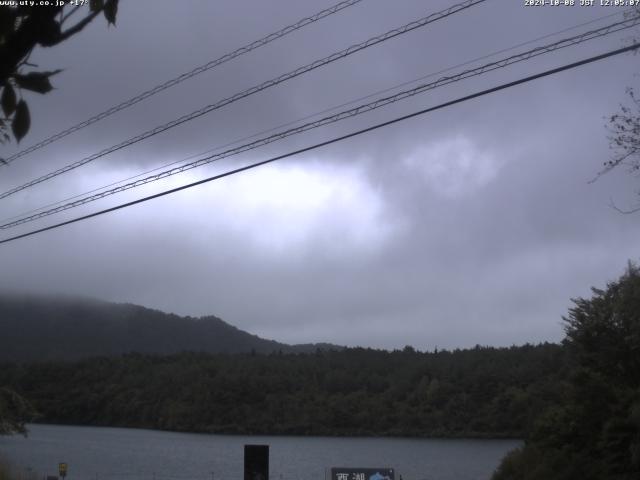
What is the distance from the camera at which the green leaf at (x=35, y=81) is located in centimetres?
346

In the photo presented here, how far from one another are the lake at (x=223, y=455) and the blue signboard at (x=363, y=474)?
2239 cm

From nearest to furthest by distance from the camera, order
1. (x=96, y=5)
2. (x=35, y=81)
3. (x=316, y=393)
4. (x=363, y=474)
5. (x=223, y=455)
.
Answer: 1. (x=35, y=81)
2. (x=96, y=5)
3. (x=363, y=474)
4. (x=223, y=455)
5. (x=316, y=393)

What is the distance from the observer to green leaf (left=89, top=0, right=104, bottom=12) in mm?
3574

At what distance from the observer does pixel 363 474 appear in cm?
1934

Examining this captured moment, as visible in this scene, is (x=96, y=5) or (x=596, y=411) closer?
(x=96, y=5)

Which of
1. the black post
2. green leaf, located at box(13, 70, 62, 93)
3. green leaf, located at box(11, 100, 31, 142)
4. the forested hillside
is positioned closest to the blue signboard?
the black post

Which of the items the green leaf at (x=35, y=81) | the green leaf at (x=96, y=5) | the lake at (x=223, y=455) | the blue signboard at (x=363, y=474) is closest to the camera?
the green leaf at (x=35, y=81)

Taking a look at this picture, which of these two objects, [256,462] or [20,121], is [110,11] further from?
[256,462]

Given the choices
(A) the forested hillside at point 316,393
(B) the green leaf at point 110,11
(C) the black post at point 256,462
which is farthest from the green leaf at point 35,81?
(A) the forested hillside at point 316,393

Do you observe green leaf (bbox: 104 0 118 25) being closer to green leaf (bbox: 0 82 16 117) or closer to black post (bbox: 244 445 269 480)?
green leaf (bbox: 0 82 16 117)

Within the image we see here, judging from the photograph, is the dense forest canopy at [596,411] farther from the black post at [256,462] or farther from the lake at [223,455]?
the lake at [223,455]

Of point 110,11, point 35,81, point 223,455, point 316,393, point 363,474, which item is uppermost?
point 316,393

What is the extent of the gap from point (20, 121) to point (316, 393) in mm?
101797

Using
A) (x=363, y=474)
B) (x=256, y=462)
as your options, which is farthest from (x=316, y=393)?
(x=256, y=462)
